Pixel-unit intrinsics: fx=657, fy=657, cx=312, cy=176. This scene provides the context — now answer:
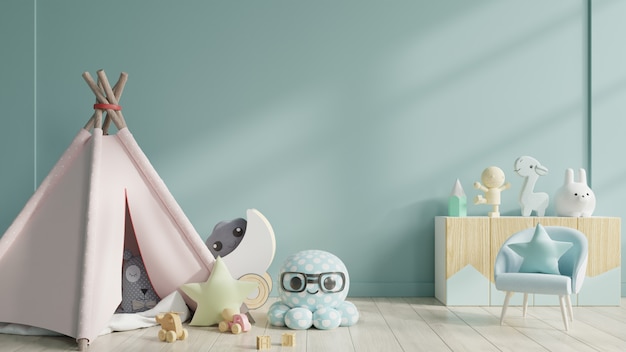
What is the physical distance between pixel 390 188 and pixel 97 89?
1.96m

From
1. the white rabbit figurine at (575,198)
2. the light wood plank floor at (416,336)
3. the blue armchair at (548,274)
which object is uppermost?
the white rabbit figurine at (575,198)

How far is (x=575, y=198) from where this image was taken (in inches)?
160

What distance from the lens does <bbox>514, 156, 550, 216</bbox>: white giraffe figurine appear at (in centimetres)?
416

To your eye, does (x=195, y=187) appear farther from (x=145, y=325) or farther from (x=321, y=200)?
(x=145, y=325)

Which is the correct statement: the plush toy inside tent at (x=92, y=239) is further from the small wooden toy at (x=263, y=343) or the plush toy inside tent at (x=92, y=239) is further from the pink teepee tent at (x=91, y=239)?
the small wooden toy at (x=263, y=343)

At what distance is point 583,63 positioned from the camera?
4.43 m

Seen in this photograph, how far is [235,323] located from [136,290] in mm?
676

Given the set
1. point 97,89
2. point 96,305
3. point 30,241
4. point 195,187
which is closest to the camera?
point 96,305

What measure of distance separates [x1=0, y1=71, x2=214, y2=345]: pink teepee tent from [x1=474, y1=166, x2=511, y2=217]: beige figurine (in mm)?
1795

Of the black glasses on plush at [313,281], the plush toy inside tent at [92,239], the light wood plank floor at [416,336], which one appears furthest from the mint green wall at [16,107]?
the black glasses on plush at [313,281]

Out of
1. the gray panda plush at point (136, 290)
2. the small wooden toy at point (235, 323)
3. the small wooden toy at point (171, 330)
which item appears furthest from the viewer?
the gray panda plush at point (136, 290)

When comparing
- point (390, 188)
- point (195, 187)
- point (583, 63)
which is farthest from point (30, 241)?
point (583, 63)

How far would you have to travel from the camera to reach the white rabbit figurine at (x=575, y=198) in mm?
4062

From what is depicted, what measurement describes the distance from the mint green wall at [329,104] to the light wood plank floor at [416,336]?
0.87 m
